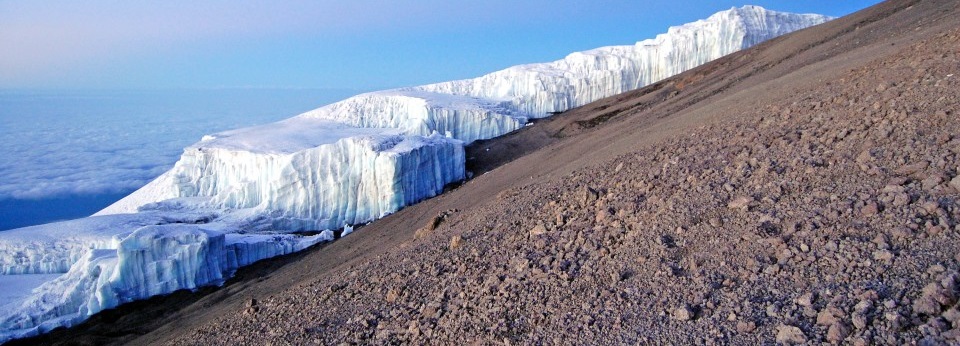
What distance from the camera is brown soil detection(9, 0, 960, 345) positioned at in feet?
12.7

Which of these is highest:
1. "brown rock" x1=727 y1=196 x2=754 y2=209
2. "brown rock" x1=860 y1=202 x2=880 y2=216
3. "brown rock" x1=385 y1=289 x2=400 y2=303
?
"brown rock" x1=860 y1=202 x2=880 y2=216

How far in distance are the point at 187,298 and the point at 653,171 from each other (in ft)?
41.3

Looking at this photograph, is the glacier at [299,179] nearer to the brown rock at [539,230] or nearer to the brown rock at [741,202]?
the brown rock at [539,230]

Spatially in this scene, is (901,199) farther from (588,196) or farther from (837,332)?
(588,196)

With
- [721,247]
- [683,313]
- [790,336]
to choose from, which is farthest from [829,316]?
[721,247]

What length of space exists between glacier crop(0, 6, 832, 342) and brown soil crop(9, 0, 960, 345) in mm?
8821

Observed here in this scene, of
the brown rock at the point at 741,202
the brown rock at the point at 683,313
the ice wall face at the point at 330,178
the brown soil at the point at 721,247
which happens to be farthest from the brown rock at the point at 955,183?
the ice wall face at the point at 330,178

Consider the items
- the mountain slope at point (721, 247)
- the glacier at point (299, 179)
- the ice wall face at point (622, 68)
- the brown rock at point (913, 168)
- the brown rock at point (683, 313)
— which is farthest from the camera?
the ice wall face at point (622, 68)

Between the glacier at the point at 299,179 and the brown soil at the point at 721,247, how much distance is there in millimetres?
8821

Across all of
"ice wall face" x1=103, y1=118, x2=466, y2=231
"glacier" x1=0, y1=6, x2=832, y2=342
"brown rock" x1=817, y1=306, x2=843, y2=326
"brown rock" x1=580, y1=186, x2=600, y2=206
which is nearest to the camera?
"brown rock" x1=817, y1=306, x2=843, y2=326

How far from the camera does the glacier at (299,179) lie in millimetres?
15234

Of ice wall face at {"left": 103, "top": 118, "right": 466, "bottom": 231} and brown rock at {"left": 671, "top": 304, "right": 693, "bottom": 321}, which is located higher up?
brown rock at {"left": 671, "top": 304, "right": 693, "bottom": 321}

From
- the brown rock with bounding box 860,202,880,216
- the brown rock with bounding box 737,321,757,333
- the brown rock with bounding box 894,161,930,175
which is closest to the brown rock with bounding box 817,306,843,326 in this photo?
the brown rock with bounding box 737,321,757,333

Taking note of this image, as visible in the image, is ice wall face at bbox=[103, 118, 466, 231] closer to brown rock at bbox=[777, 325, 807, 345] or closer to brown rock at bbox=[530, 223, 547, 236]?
brown rock at bbox=[530, 223, 547, 236]
